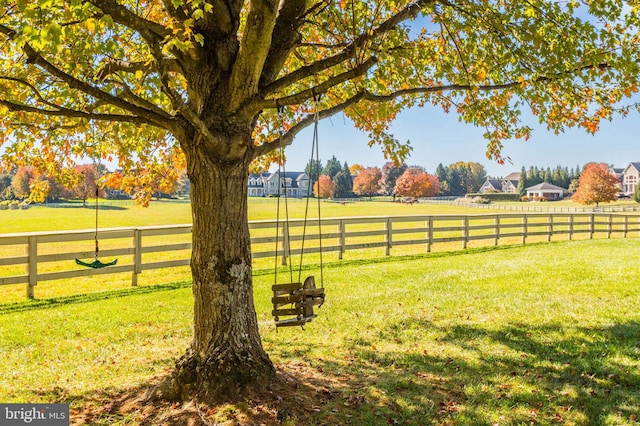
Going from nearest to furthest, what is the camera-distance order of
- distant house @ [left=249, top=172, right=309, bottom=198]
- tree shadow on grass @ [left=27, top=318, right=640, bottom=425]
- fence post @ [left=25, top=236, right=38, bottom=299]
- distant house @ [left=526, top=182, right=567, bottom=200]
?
tree shadow on grass @ [left=27, top=318, right=640, bottom=425]
fence post @ [left=25, top=236, right=38, bottom=299]
distant house @ [left=249, top=172, right=309, bottom=198]
distant house @ [left=526, top=182, right=567, bottom=200]

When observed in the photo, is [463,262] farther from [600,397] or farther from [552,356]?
[600,397]

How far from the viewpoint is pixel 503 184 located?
96.2 metres

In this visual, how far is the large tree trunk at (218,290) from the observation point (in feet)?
11.7

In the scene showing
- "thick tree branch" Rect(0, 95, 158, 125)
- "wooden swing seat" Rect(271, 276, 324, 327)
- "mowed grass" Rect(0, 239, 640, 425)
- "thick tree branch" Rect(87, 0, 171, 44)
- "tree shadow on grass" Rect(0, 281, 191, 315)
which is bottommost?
"tree shadow on grass" Rect(0, 281, 191, 315)

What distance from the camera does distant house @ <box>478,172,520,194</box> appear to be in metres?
90.4

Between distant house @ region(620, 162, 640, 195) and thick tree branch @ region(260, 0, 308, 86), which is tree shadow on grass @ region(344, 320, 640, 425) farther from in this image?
distant house @ region(620, 162, 640, 195)

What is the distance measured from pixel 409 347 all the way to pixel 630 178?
274 ft

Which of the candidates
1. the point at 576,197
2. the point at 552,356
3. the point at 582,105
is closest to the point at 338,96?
the point at 582,105

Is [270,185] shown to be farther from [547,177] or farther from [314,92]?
[314,92]

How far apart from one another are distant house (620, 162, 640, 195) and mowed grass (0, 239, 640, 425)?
74.9 m

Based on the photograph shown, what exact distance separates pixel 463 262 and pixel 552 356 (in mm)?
6687

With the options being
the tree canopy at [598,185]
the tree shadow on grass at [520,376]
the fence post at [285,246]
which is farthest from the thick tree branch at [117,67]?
the tree canopy at [598,185]

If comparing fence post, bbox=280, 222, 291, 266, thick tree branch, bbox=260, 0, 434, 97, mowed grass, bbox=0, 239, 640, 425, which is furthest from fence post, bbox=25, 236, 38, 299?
thick tree branch, bbox=260, 0, 434, 97

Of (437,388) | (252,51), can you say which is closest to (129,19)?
(252,51)
